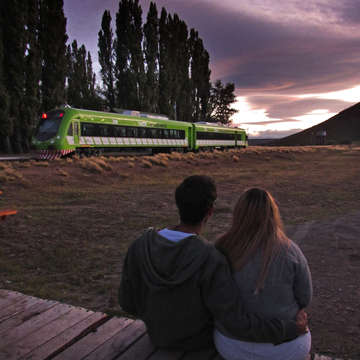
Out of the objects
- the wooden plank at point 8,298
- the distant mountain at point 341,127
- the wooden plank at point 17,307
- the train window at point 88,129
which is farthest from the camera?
the distant mountain at point 341,127

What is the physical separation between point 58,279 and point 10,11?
97.4 ft

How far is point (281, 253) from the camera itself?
1880 millimetres

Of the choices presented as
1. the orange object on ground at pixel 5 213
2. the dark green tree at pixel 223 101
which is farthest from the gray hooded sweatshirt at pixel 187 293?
Result: the dark green tree at pixel 223 101

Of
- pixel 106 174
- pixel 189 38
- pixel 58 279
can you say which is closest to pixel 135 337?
pixel 58 279

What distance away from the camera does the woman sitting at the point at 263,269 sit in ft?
6.12

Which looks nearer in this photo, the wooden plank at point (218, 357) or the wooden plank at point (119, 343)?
the wooden plank at point (218, 357)

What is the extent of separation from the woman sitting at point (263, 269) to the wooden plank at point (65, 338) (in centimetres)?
110

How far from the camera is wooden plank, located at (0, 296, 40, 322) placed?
2.80m

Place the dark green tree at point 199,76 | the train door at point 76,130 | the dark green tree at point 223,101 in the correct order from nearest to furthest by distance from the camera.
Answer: the train door at point 76,130
the dark green tree at point 199,76
the dark green tree at point 223,101

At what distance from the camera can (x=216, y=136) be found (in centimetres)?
4000

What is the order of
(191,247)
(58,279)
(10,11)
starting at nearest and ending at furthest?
(191,247)
(58,279)
(10,11)

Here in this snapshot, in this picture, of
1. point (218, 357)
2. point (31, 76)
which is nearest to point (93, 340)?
point (218, 357)

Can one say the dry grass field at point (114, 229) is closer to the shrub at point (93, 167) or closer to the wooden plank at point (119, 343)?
the shrub at point (93, 167)

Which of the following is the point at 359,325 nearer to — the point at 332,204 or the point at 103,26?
the point at 332,204
